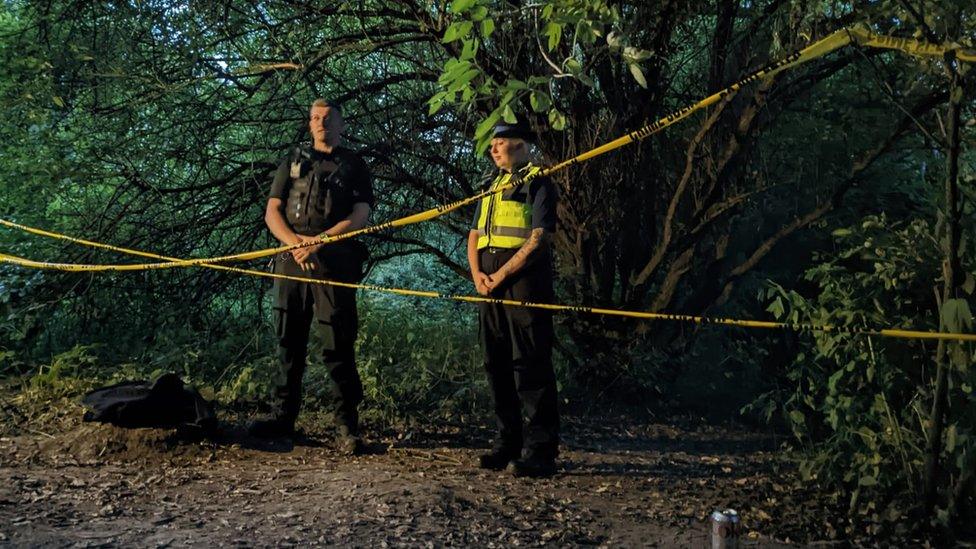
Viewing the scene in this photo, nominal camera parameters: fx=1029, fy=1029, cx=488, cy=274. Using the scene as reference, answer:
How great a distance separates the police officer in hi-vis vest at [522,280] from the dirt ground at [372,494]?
0.34 meters

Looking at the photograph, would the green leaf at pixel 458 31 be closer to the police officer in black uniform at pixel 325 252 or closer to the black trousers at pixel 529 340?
the black trousers at pixel 529 340

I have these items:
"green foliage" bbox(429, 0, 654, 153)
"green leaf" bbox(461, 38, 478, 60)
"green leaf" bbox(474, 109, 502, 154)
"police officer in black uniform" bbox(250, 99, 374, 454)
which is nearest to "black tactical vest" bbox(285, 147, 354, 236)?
"police officer in black uniform" bbox(250, 99, 374, 454)

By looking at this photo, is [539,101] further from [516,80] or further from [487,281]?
[487,281]

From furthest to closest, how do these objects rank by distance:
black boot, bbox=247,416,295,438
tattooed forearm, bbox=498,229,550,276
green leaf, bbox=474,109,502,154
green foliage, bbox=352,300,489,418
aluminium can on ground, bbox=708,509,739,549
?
green foliage, bbox=352,300,489,418, black boot, bbox=247,416,295,438, tattooed forearm, bbox=498,229,550,276, green leaf, bbox=474,109,502,154, aluminium can on ground, bbox=708,509,739,549

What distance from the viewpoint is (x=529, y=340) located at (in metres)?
6.06

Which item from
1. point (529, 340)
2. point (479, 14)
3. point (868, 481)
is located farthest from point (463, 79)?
point (868, 481)

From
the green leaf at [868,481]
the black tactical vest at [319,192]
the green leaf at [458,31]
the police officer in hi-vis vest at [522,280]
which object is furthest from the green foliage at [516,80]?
the green leaf at [868,481]

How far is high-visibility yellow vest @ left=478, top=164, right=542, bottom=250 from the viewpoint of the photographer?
604 centimetres

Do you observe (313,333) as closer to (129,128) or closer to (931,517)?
(129,128)

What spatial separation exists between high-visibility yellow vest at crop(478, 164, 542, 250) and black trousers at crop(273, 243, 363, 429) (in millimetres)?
1157

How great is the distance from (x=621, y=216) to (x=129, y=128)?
4303 mm

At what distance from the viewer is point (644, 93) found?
8.34m

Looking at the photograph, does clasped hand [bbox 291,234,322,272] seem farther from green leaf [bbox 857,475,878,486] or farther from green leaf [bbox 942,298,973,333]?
green leaf [bbox 942,298,973,333]

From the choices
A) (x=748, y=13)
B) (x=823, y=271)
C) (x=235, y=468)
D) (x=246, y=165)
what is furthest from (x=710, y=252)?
(x=235, y=468)
